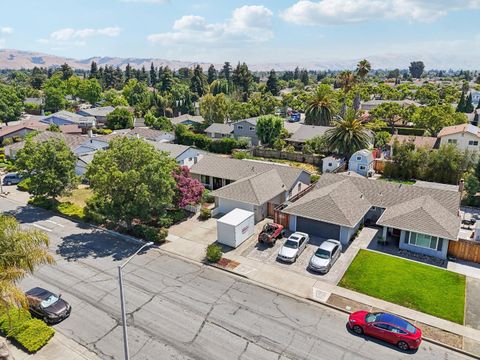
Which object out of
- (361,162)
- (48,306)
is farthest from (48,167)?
(361,162)

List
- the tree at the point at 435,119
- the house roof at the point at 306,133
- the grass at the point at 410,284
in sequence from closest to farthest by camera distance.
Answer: the grass at the point at 410,284 < the house roof at the point at 306,133 < the tree at the point at 435,119

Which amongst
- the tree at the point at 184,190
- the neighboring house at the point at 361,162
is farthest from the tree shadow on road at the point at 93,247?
the neighboring house at the point at 361,162

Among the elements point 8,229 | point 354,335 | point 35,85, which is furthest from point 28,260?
point 35,85

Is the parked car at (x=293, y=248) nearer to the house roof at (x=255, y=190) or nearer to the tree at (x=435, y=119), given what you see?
the house roof at (x=255, y=190)

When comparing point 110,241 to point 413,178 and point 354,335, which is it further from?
point 413,178

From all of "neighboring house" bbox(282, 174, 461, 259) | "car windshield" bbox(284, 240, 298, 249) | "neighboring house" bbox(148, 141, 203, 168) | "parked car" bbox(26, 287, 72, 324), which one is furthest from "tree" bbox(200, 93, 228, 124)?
"parked car" bbox(26, 287, 72, 324)
